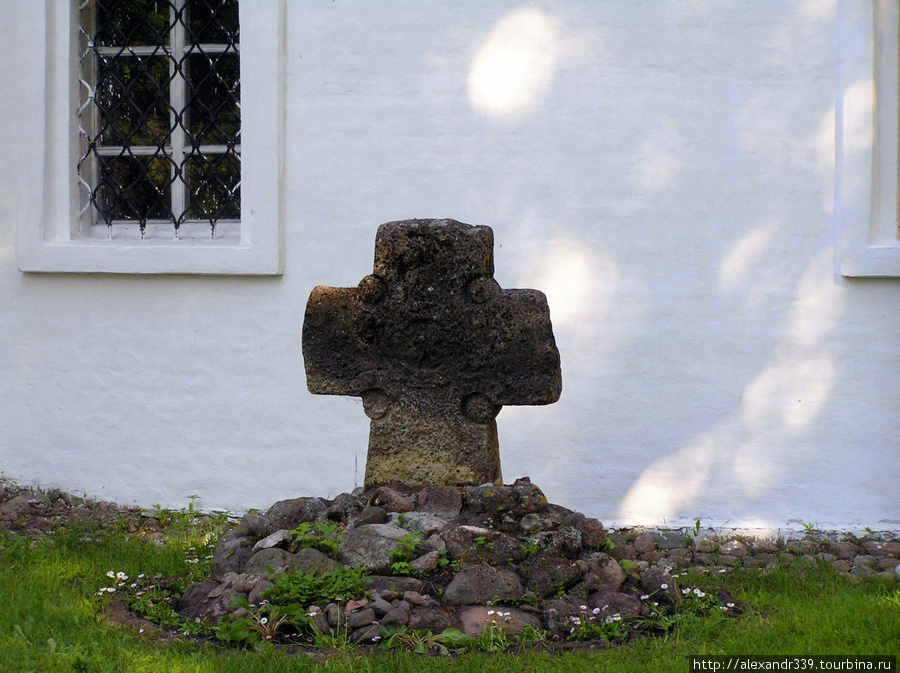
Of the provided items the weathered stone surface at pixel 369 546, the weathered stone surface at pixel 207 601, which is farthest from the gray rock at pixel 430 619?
the weathered stone surface at pixel 207 601

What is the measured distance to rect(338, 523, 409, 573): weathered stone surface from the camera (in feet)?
11.6

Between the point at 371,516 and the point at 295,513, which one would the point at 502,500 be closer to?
the point at 371,516

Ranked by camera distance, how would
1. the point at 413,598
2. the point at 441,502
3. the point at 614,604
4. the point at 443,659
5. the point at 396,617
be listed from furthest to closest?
1. the point at 441,502
2. the point at 614,604
3. the point at 413,598
4. the point at 396,617
5. the point at 443,659

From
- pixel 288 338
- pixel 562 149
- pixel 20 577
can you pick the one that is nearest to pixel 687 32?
pixel 562 149

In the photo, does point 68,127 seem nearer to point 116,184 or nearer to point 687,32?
point 116,184

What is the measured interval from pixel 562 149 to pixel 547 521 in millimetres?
2373

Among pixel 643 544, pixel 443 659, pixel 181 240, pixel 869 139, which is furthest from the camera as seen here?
pixel 181 240

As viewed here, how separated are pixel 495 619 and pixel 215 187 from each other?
3.68 meters

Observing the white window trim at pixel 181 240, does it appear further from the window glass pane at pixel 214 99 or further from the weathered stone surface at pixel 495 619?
the weathered stone surface at pixel 495 619

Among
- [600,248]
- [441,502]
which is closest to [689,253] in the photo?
[600,248]

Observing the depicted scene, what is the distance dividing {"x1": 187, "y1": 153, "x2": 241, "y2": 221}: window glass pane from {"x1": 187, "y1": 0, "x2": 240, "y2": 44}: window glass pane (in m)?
0.72

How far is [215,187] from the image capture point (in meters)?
5.97

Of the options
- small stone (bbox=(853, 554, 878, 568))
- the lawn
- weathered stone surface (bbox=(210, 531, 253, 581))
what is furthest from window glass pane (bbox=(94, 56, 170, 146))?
small stone (bbox=(853, 554, 878, 568))

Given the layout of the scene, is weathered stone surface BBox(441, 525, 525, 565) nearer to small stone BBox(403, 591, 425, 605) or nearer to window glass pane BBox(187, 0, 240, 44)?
small stone BBox(403, 591, 425, 605)
